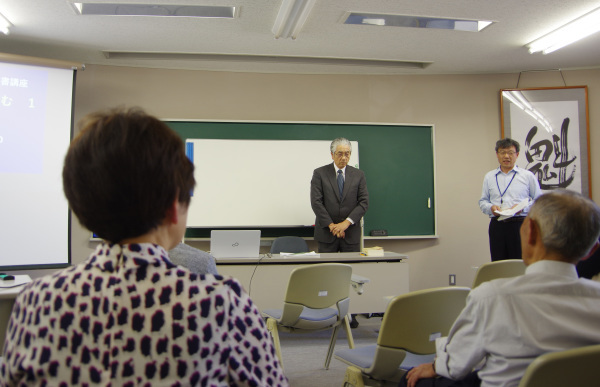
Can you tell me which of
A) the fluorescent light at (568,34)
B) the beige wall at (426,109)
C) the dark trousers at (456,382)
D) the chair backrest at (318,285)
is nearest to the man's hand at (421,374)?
the dark trousers at (456,382)

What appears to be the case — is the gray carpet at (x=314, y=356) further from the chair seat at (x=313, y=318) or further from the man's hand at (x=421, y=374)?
the man's hand at (x=421, y=374)

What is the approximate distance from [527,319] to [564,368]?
0.16 meters

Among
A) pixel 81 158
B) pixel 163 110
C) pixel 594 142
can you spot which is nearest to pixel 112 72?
pixel 163 110

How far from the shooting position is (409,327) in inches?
68.0

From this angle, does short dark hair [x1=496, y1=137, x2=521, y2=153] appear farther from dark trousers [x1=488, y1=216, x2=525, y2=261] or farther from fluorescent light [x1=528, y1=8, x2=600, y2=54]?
fluorescent light [x1=528, y1=8, x2=600, y2=54]

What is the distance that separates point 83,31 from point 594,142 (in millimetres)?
5926

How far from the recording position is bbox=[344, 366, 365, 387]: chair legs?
72.5 inches

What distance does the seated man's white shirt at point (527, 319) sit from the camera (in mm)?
1226

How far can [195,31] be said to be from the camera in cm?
456

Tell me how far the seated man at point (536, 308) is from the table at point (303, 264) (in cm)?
239

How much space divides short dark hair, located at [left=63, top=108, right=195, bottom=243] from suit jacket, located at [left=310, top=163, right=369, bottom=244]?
395cm

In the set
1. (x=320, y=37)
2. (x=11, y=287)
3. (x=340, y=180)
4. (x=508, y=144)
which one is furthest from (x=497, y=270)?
(x=320, y=37)

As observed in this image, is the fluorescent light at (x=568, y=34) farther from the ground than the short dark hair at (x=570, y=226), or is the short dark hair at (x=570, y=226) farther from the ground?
the fluorescent light at (x=568, y=34)

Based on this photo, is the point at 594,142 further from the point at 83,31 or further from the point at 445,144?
the point at 83,31
